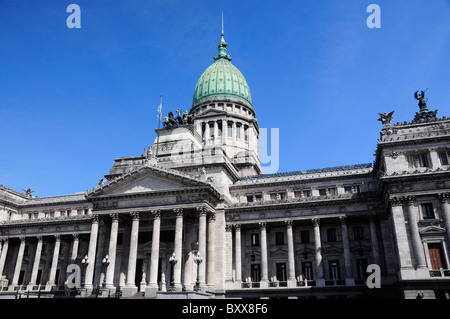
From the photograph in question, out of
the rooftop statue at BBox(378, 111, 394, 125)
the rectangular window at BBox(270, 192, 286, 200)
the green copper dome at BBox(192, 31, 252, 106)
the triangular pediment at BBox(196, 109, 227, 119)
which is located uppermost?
the green copper dome at BBox(192, 31, 252, 106)

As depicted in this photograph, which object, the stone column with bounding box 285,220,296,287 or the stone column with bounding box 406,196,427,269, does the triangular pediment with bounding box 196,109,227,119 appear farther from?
the stone column with bounding box 406,196,427,269

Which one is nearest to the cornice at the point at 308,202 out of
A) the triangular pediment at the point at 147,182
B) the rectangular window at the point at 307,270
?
the rectangular window at the point at 307,270

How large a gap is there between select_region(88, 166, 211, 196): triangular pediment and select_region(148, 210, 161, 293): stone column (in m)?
3.67

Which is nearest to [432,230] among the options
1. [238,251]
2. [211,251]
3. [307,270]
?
[307,270]

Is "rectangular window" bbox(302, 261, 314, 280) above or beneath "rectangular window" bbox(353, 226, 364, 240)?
beneath

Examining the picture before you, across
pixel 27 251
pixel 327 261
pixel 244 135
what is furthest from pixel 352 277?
pixel 27 251

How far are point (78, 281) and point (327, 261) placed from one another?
36.1m

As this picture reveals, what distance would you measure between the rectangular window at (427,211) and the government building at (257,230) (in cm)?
11

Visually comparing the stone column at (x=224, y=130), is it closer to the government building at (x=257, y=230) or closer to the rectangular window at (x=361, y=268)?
the government building at (x=257, y=230)

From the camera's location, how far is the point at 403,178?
4269 centimetres

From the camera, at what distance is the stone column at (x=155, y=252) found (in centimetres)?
4430

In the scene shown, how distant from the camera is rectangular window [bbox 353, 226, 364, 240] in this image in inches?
1970

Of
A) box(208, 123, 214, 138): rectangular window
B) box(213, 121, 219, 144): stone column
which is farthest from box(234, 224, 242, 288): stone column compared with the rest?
box(208, 123, 214, 138): rectangular window

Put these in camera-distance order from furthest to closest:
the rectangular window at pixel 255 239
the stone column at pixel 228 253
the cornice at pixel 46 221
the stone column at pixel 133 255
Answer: the cornice at pixel 46 221
the rectangular window at pixel 255 239
the stone column at pixel 228 253
the stone column at pixel 133 255
